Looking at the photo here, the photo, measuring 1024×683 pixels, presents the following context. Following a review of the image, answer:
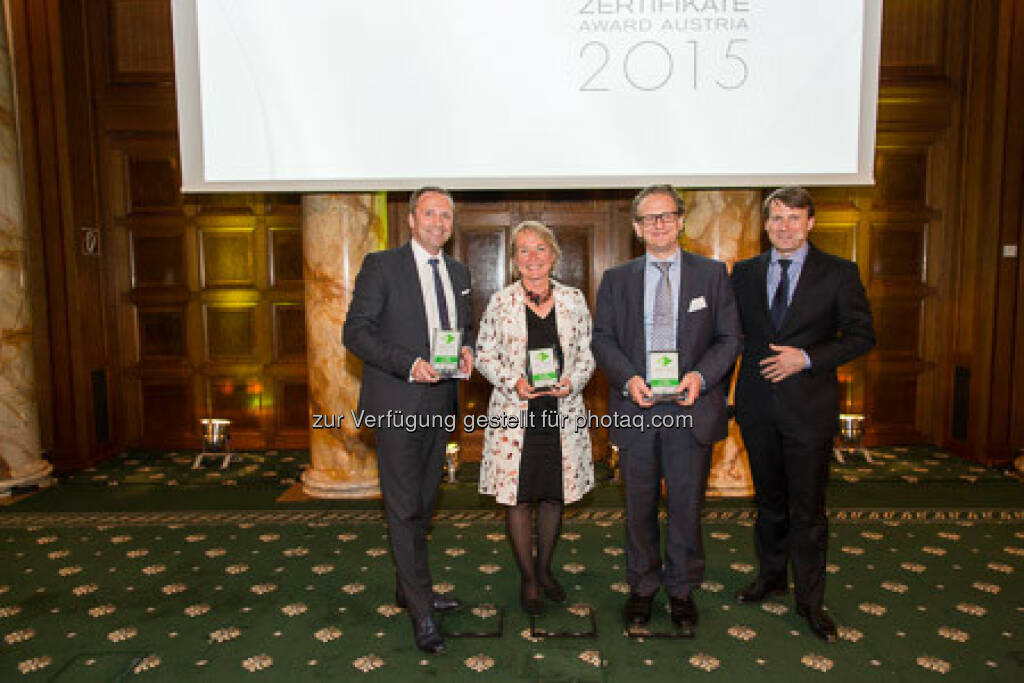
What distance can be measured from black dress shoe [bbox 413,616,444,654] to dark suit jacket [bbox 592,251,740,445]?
3.02 ft

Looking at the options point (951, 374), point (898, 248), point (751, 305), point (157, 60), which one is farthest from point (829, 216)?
point (157, 60)

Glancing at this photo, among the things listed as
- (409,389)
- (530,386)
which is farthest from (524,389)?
(409,389)

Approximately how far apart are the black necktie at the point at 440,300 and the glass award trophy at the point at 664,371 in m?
0.74

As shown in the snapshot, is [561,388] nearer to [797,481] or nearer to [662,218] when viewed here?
[662,218]

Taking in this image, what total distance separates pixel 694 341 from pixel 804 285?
0.43m

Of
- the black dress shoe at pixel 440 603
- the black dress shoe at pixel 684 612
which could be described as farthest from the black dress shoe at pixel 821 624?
the black dress shoe at pixel 440 603

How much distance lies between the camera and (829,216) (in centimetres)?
518

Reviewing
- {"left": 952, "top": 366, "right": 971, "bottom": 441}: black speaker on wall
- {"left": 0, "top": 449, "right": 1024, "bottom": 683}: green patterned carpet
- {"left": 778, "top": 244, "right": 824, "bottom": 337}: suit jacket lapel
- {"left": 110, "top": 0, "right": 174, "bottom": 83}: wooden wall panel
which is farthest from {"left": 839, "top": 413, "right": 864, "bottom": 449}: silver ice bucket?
{"left": 110, "top": 0, "right": 174, "bottom": 83}: wooden wall panel

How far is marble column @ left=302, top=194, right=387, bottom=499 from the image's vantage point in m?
4.09

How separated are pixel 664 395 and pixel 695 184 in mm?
1282

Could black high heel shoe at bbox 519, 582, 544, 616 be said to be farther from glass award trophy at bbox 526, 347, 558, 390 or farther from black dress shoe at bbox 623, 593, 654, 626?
glass award trophy at bbox 526, 347, 558, 390

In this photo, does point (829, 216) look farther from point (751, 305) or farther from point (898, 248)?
point (751, 305)

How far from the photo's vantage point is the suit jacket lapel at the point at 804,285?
2.40 m

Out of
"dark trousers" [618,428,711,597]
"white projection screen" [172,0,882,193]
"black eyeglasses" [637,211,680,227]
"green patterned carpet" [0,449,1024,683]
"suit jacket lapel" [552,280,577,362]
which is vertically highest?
"white projection screen" [172,0,882,193]
